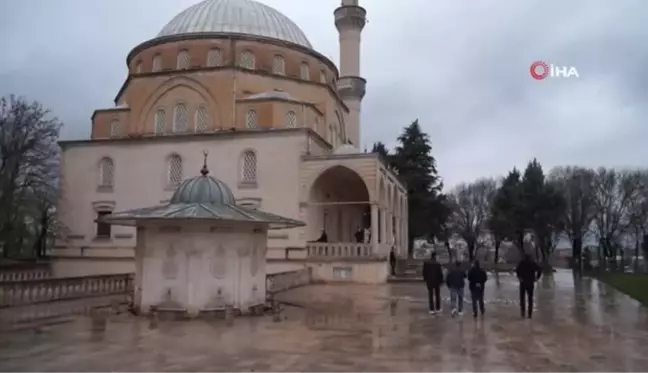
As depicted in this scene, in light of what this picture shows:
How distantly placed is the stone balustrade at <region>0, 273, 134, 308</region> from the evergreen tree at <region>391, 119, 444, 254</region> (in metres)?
25.9

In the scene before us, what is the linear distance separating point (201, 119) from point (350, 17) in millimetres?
10864

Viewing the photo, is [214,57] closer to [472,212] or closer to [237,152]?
[237,152]

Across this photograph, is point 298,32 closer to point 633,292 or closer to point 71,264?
point 71,264

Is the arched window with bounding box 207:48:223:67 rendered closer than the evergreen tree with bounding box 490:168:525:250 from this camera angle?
Yes

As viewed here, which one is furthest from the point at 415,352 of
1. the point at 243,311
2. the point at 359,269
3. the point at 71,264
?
the point at 71,264

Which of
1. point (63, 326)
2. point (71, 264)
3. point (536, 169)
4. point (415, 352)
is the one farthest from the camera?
point (536, 169)

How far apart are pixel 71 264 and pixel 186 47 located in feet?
39.2

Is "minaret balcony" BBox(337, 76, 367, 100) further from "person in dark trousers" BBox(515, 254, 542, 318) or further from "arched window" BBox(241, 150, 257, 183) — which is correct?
"person in dark trousers" BBox(515, 254, 542, 318)

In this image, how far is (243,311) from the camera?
38.8ft

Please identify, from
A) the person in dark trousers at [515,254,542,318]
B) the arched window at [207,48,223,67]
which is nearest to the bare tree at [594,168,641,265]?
→ the arched window at [207,48,223,67]

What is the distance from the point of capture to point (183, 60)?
1176 inches

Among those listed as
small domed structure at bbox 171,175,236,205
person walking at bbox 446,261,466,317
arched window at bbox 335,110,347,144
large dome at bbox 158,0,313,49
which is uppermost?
large dome at bbox 158,0,313,49

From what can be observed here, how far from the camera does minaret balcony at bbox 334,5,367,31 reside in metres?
33.6

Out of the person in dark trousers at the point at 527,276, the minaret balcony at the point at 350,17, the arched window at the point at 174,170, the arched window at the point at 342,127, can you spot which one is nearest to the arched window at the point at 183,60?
the arched window at the point at 174,170
